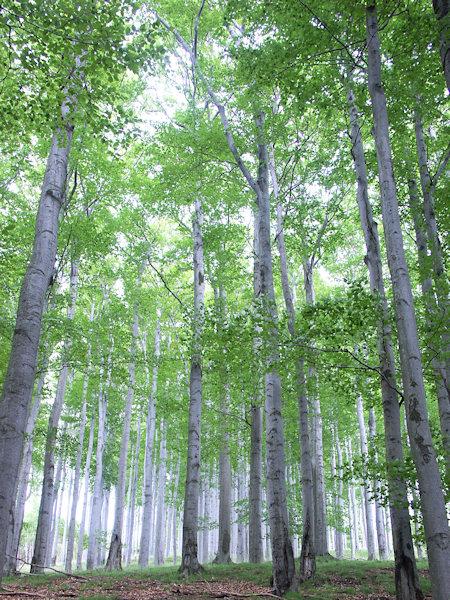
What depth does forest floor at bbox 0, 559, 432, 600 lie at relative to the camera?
6453mm

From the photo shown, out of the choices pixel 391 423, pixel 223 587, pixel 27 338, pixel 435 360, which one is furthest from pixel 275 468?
pixel 27 338

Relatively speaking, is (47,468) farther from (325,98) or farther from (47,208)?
(325,98)

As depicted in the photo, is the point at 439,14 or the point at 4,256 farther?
the point at 4,256

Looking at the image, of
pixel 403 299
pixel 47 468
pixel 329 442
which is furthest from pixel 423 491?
pixel 329 442

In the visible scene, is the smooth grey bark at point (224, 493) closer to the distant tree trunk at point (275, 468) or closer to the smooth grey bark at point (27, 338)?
the distant tree trunk at point (275, 468)

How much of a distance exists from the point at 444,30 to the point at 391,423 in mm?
4906

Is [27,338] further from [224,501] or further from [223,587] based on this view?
[224,501]

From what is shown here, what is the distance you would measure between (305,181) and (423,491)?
9561 millimetres

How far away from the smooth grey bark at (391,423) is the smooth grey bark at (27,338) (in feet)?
12.6

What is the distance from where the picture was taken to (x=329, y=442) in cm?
2206

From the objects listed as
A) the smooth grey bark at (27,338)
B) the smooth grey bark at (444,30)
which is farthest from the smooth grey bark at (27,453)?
the smooth grey bark at (444,30)

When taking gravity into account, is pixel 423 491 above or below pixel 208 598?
above

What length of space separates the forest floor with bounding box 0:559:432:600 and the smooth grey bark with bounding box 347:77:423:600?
181 cm

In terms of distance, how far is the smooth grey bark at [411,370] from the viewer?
148 inches
